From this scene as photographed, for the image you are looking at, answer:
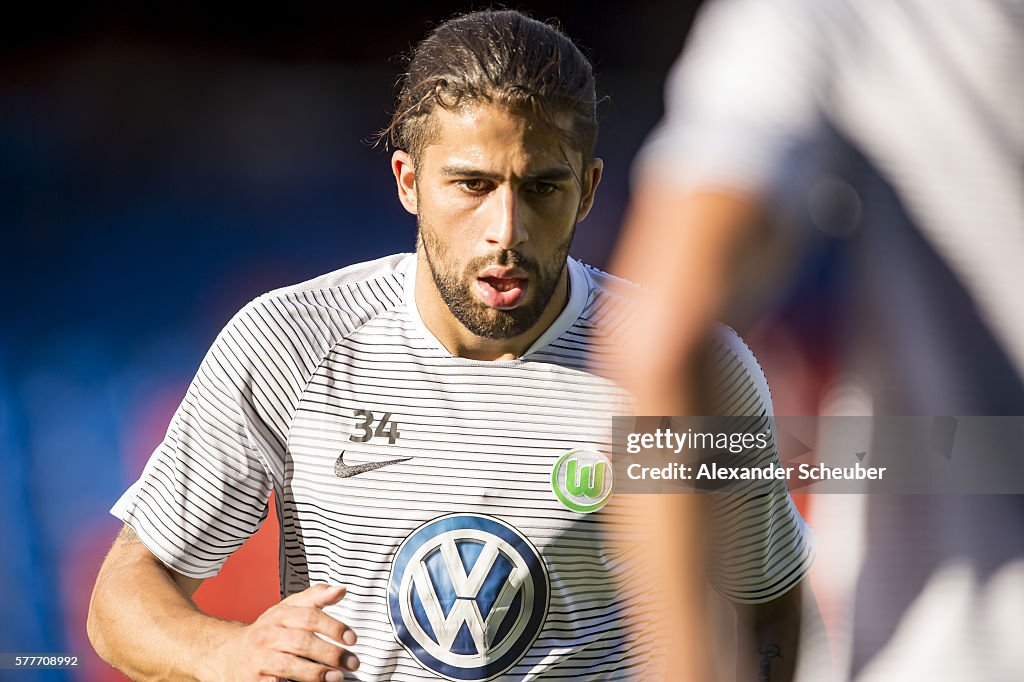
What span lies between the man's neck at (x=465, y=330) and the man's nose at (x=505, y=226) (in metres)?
0.17

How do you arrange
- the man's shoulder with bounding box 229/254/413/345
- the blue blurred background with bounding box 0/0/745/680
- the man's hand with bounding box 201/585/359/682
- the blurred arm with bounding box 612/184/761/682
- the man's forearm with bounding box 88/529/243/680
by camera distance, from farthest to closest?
1. the blue blurred background with bounding box 0/0/745/680
2. the man's shoulder with bounding box 229/254/413/345
3. the man's forearm with bounding box 88/529/243/680
4. the man's hand with bounding box 201/585/359/682
5. the blurred arm with bounding box 612/184/761/682

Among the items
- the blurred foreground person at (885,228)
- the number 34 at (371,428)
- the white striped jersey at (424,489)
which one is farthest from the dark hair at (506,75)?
the blurred foreground person at (885,228)

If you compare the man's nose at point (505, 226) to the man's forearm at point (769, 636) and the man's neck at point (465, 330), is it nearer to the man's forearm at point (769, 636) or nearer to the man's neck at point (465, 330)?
the man's neck at point (465, 330)

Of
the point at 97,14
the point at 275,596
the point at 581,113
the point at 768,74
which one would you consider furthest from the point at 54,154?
the point at 768,74

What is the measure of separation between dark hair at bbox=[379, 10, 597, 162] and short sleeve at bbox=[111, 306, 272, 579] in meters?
0.47

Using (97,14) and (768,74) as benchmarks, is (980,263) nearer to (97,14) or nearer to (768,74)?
(768,74)

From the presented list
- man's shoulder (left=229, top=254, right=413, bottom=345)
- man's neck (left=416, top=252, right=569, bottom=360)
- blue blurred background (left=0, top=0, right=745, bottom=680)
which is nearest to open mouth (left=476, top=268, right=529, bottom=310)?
man's neck (left=416, top=252, right=569, bottom=360)

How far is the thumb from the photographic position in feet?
3.96

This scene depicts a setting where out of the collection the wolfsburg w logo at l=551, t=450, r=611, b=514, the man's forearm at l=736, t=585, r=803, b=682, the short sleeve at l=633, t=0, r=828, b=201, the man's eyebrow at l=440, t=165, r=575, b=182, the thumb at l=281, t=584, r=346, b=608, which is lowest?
the man's forearm at l=736, t=585, r=803, b=682

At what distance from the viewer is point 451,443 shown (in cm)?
165

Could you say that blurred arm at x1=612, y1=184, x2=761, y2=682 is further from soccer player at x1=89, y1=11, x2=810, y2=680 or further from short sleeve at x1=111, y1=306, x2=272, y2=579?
short sleeve at x1=111, y1=306, x2=272, y2=579

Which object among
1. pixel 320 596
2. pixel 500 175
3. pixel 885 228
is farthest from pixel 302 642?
pixel 885 228

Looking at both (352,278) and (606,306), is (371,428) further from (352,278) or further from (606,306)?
(606,306)

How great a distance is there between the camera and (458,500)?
5.30 feet
